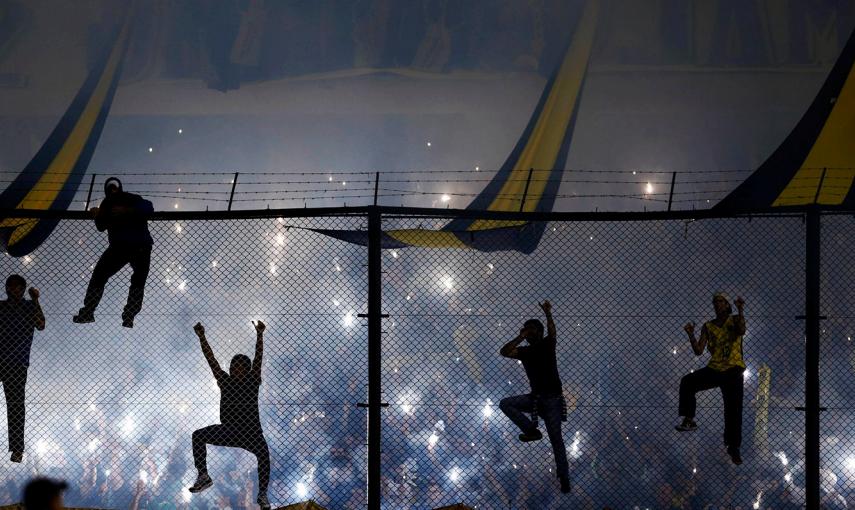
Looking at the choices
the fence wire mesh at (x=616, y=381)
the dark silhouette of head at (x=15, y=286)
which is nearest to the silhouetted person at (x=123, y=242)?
the dark silhouette of head at (x=15, y=286)

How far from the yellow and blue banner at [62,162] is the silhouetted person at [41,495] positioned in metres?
4.60

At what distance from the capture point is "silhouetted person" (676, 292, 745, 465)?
6.43 metres

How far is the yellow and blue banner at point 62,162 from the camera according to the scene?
766cm

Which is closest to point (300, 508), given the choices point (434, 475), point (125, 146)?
point (434, 475)

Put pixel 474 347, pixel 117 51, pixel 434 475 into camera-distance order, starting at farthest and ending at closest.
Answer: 1. pixel 474 347
2. pixel 434 475
3. pixel 117 51

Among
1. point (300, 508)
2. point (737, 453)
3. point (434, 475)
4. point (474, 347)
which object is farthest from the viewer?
point (474, 347)

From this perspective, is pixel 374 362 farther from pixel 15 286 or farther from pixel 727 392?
pixel 15 286

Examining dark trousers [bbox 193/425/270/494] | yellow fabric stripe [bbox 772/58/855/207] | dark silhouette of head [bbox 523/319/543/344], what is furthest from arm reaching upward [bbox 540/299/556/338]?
yellow fabric stripe [bbox 772/58/855/207]

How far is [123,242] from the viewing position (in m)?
6.56

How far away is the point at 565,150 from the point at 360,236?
16.1 ft

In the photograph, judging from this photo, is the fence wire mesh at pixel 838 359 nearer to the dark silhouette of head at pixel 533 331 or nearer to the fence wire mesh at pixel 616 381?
the fence wire mesh at pixel 616 381

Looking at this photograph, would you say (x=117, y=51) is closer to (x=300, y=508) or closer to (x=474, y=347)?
(x=300, y=508)

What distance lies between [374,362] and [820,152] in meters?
6.01

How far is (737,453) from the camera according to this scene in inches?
255
